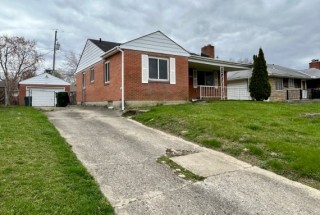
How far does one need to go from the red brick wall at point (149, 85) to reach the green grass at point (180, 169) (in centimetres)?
872

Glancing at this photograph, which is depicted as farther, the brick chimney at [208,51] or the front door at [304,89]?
the front door at [304,89]

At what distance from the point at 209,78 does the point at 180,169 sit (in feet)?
55.2

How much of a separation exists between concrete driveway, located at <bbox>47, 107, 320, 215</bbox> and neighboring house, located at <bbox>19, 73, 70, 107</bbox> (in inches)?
959

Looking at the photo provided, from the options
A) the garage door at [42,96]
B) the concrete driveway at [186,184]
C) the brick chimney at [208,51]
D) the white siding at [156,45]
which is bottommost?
the concrete driveway at [186,184]

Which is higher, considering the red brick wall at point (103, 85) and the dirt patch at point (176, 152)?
the red brick wall at point (103, 85)

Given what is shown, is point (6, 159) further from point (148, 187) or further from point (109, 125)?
point (109, 125)

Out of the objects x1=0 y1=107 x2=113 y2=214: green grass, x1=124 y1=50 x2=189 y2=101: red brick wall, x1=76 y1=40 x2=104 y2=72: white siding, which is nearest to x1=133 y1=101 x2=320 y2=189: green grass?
x1=124 y1=50 x2=189 y2=101: red brick wall

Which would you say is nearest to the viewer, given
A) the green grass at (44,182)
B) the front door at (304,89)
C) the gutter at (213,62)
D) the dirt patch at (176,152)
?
the green grass at (44,182)

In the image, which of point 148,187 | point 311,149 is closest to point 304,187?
point 311,149

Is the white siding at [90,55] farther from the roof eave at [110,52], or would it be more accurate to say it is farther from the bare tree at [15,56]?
the bare tree at [15,56]

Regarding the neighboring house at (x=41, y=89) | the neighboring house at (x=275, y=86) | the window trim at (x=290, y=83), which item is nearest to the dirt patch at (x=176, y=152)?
the neighboring house at (x=275, y=86)

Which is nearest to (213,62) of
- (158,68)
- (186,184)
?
(158,68)

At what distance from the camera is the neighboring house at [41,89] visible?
2958cm

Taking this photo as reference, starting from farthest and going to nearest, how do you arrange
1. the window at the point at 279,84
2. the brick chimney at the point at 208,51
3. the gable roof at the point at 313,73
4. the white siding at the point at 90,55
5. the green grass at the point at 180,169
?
the gable roof at the point at 313,73, the window at the point at 279,84, the brick chimney at the point at 208,51, the white siding at the point at 90,55, the green grass at the point at 180,169
